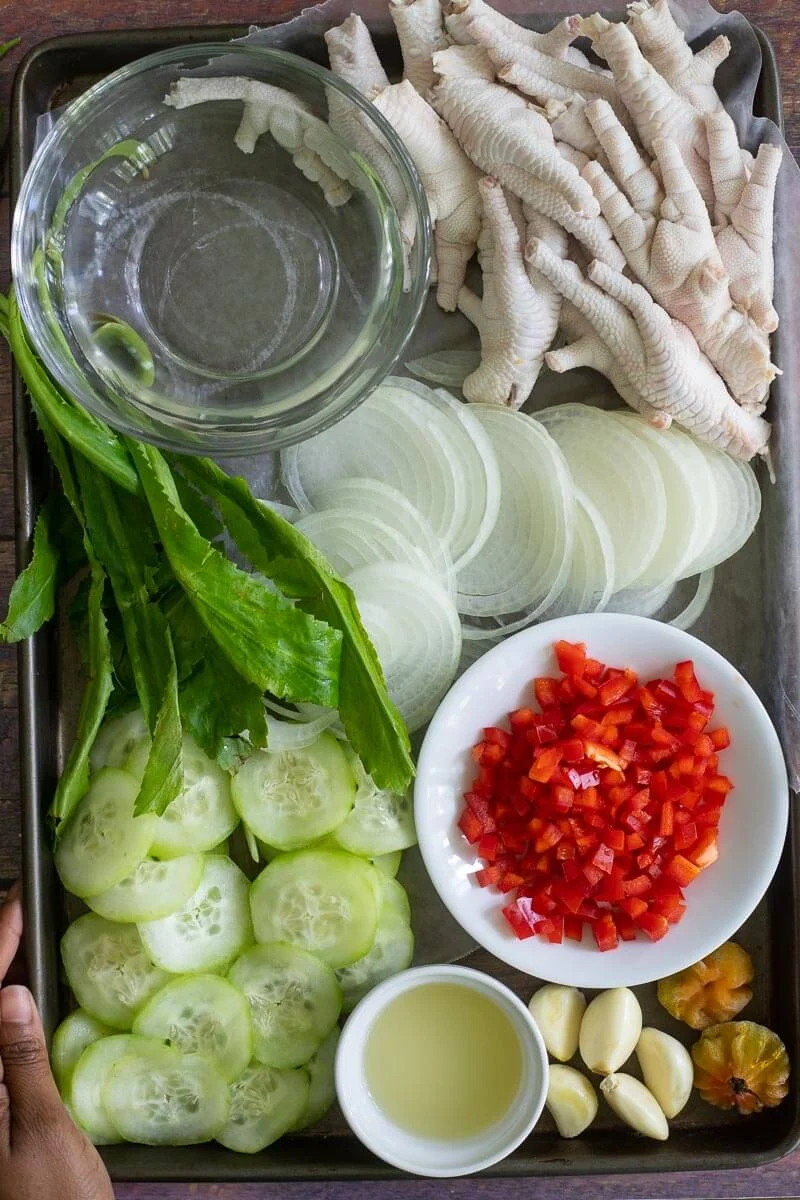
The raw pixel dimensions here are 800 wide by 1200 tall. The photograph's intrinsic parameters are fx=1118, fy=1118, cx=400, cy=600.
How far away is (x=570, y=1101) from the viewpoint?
1745 millimetres

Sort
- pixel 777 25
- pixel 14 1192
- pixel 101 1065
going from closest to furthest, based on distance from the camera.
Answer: pixel 14 1192, pixel 101 1065, pixel 777 25

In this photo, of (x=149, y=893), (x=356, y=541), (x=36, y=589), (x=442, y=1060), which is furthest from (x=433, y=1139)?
(x=36, y=589)

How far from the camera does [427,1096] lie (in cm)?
170

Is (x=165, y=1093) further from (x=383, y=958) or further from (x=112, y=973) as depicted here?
(x=383, y=958)

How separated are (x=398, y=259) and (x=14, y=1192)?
146cm

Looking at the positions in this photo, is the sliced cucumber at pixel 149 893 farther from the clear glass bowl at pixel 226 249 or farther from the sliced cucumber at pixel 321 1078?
the clear glass bowl at pixel 226 249

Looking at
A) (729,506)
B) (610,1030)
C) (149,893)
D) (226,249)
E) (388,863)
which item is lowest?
(610,1030)

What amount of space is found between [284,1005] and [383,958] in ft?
0.54

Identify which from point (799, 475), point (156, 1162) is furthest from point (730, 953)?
point (156, 1162)

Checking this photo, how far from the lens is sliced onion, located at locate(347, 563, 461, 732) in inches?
66.5

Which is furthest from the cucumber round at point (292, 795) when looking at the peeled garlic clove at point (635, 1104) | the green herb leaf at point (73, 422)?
the peeled garlic clove at point (635, 1104)

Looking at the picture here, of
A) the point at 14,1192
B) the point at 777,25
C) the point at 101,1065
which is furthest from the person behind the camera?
the point at 777,25

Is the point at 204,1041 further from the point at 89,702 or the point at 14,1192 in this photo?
the point at 89,702

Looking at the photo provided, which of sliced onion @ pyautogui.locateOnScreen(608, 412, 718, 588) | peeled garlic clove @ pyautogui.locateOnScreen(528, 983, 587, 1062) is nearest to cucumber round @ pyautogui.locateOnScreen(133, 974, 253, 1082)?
peeled garlic clove @ pyautogui.locateOnScreen(528, 983, 587, 1062)
